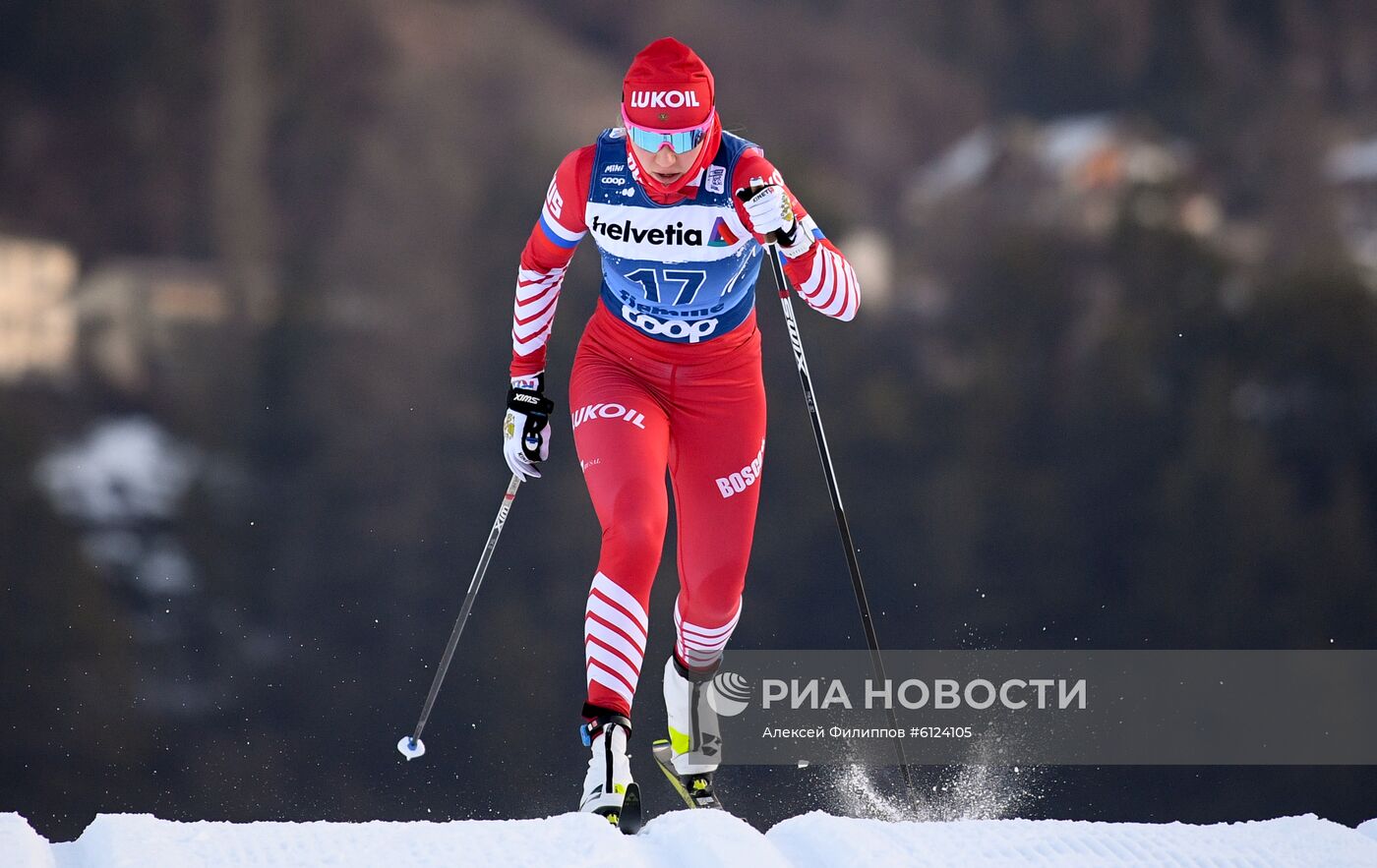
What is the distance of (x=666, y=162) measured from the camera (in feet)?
10.1

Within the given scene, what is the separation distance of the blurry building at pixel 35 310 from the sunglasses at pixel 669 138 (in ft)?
28.8

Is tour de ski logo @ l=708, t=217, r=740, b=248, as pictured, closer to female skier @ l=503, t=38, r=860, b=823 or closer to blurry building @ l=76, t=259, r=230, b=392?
female skier @ l=503, t=38, r=860, b=823

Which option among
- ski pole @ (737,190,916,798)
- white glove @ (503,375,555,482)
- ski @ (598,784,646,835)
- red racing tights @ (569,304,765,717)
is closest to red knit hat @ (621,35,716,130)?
ski pole @ (737,190,916,798)

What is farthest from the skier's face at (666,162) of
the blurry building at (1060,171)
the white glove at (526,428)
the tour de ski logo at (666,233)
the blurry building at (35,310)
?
the blurry building at (35,310)

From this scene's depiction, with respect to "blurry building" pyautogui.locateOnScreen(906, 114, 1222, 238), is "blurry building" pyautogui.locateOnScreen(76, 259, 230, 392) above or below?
below

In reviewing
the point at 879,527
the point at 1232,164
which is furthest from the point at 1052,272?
the point at 879,527

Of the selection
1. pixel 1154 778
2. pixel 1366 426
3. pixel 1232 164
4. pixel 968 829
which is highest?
pixel 1232 164

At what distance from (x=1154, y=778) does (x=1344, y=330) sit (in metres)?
3.97

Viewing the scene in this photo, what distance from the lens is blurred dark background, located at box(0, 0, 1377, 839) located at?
Answer: 10.6 m

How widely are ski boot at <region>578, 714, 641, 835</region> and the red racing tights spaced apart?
0.20 m

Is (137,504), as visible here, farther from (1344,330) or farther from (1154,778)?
(1344,330)

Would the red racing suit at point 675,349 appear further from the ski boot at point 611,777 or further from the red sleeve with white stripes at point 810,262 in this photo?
the ski boot at point 611,777

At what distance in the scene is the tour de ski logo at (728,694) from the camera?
12.0ft

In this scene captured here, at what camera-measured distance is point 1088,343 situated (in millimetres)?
11727
